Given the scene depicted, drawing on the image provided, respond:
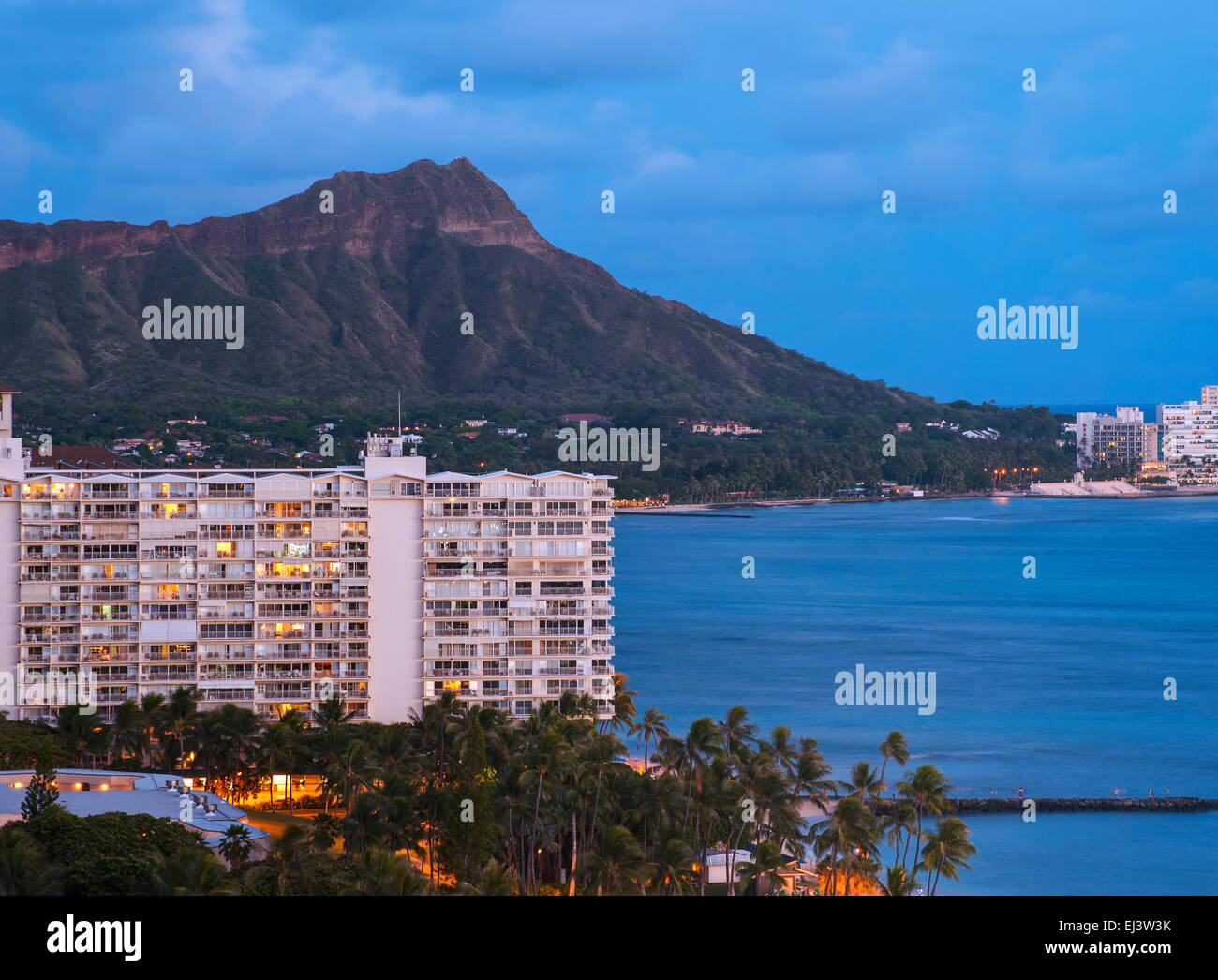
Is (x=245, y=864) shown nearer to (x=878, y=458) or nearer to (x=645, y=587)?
(x=645, y=587)

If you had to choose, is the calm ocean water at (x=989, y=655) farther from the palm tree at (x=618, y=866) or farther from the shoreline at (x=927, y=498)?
the palm tree at (x=618, y=866)

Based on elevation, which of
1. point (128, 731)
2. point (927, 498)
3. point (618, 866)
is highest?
point (927, 498)

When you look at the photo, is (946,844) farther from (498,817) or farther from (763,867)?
(498,817)

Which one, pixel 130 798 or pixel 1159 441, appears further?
pixel 1159 441

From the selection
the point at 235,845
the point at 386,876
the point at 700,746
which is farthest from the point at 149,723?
the point at 386,876

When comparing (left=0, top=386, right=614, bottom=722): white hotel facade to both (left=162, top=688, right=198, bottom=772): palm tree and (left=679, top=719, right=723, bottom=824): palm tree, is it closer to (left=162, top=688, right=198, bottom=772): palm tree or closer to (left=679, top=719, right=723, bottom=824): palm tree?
(left=162, top=688, right=198, bottom=772): palm tree

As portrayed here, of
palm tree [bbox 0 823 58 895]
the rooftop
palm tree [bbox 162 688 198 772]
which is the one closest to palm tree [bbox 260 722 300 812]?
palm tree [bbox 162 688 198 772]
